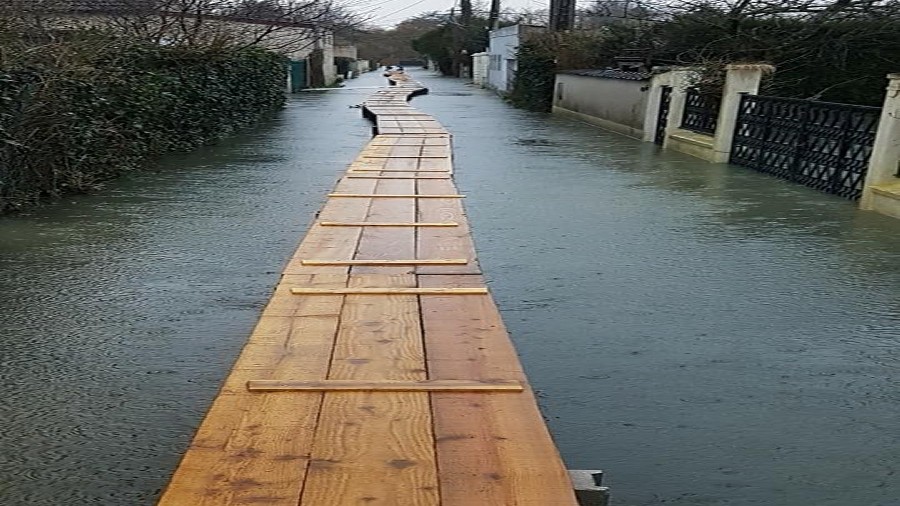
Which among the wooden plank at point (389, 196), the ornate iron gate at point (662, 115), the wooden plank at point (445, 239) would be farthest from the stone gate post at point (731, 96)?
the wooden plank at point (445, 239)

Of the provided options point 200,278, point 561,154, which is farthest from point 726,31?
point 200,278

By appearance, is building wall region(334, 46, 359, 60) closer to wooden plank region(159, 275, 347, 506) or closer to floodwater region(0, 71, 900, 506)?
floodwater region(0, 71, 900, 506)

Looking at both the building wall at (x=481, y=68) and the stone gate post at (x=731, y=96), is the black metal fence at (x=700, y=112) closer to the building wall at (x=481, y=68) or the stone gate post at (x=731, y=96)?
the stone gate post at (x=731, y=96)

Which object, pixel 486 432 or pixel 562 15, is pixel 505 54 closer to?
pixel 562 15

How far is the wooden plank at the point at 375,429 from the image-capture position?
1.80m

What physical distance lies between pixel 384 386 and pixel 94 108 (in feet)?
18.9

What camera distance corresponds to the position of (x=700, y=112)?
1106cm

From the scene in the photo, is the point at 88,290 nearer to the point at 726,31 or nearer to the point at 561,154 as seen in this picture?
the point at 561,154

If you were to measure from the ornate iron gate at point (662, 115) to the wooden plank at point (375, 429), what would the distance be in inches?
393

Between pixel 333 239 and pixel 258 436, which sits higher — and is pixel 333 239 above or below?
below

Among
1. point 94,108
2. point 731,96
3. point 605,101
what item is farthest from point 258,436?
point 605,101

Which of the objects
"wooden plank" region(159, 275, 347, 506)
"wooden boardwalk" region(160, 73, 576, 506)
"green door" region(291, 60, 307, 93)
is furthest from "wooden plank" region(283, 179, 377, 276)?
"green door" region(291, 60, 307, 93)

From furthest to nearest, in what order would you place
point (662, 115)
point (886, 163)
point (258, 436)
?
point (662, 115) → point (886, 163) → point (258, 436)

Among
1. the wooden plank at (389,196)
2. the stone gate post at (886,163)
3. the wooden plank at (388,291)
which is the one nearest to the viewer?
the wooden plank at (388,291)
